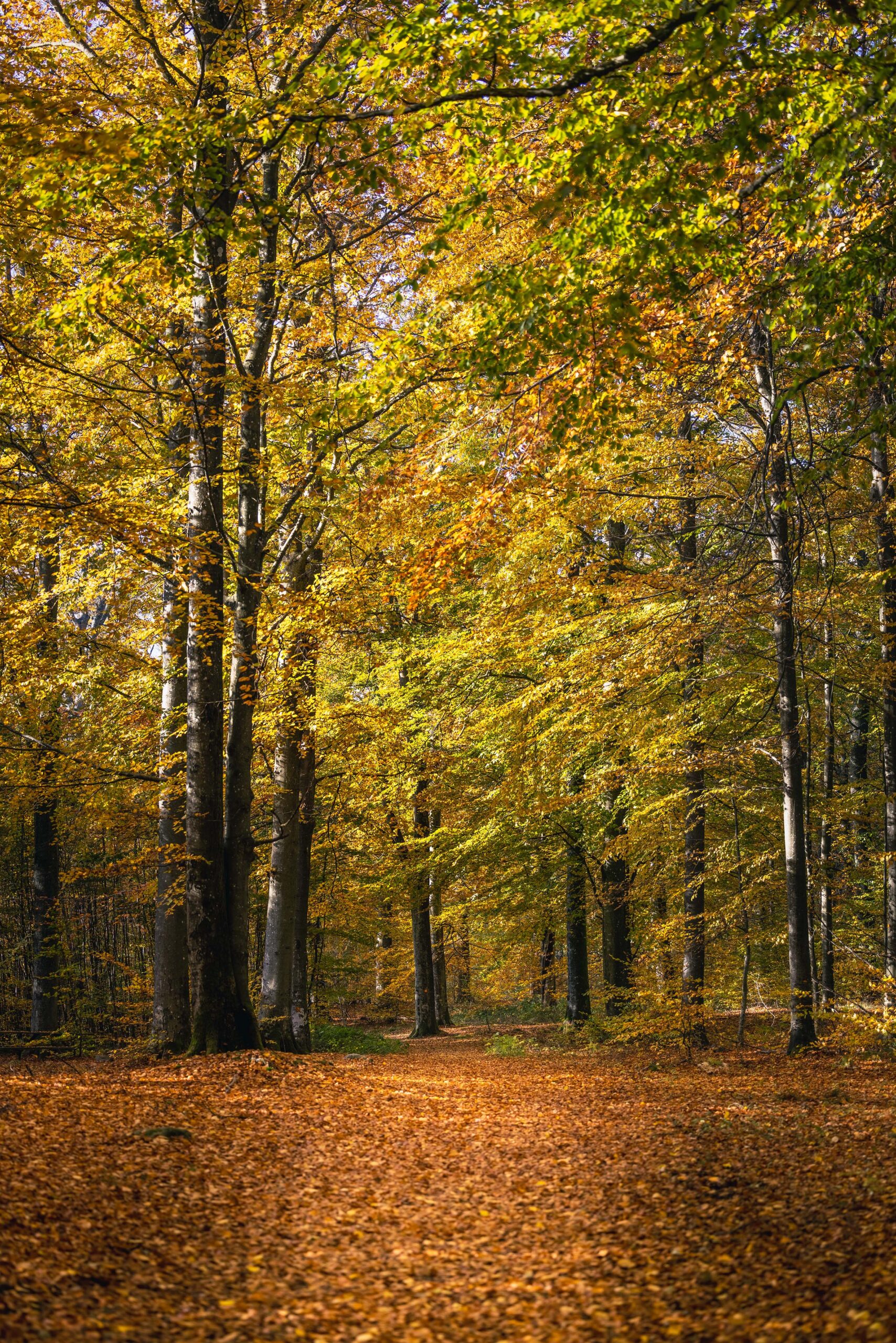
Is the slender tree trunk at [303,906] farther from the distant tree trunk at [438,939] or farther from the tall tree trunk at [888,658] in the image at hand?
the tall tree trunk at [888,658]

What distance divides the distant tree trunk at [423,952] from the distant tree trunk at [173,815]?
21.7 feet

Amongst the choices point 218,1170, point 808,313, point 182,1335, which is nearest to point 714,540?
point 808,313

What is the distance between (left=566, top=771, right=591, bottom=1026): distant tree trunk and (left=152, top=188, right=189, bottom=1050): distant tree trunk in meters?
6.89

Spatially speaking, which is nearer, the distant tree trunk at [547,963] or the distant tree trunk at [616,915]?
the distant tree trunk at [616,915]

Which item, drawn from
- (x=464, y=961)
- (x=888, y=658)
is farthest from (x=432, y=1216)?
(x=464, y=961)

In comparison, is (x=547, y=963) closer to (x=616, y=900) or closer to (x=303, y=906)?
(x=616, y=900)

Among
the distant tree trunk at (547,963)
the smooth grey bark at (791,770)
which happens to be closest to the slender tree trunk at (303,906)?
the smooth grey bark at (791,770)

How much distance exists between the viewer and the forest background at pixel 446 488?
6160mm

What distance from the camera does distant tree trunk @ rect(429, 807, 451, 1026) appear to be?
1750cm

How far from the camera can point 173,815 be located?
37.7 ft

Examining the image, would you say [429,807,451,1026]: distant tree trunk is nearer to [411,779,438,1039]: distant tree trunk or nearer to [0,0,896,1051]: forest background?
[411,779,438,1039]: distant tree trunk

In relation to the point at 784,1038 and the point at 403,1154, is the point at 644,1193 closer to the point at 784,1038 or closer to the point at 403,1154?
the point at 403,1154

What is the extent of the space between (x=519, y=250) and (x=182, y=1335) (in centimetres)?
1068

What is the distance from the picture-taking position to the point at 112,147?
4953mm
